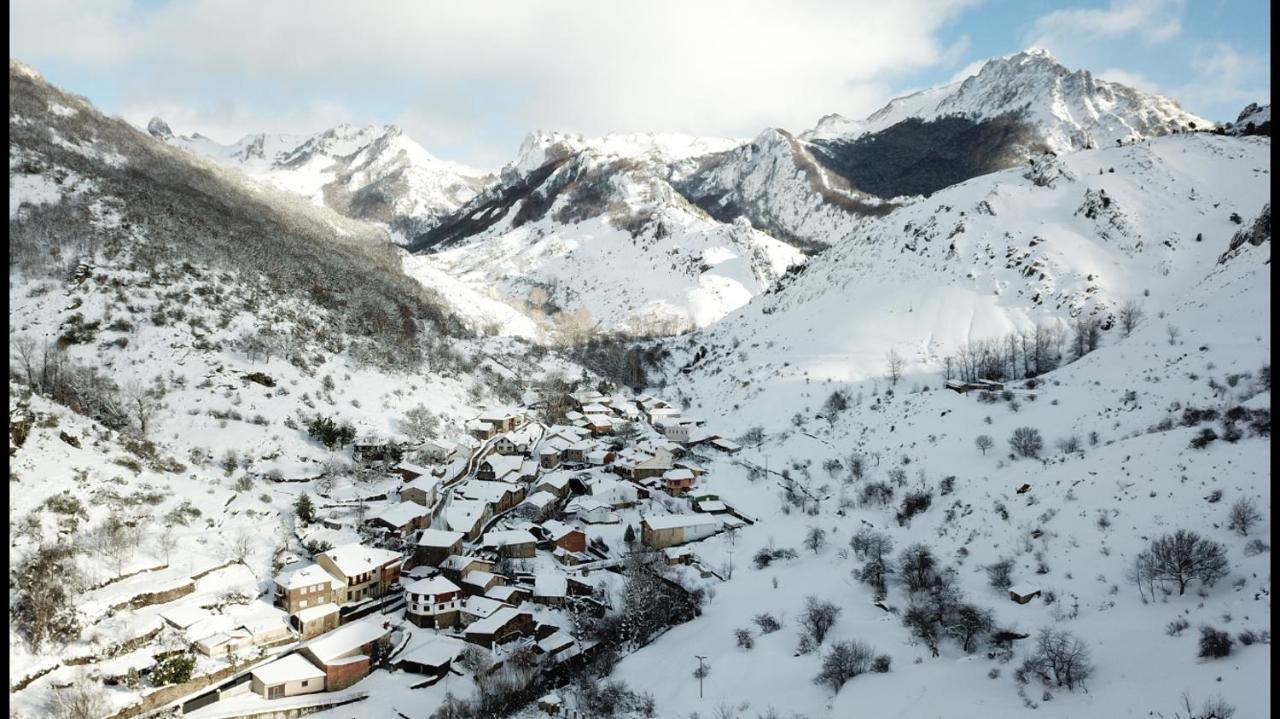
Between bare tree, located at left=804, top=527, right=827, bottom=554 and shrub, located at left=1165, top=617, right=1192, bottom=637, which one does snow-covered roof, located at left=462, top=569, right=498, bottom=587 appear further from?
shrub, located at left=1165, top=617, right=1192, bottom=637

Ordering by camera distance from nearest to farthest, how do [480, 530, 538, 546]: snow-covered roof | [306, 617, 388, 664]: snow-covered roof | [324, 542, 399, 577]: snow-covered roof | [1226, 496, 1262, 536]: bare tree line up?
[1226, 496, 1262, 536]: bare tree < [306, 617, 388, 664]: snow-covered roof < [324, 542, 399, 577]: snow-covered roof < [480, 530, 538, 546]: snow-covered roof

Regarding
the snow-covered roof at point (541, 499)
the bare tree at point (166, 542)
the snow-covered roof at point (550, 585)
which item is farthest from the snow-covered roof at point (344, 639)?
the snow-covered roof at point (541, 499)

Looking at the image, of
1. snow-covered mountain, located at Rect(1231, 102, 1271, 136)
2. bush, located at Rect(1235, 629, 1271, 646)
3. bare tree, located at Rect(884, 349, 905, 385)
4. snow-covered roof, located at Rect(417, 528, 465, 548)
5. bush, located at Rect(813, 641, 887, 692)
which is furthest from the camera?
snow-covered mountain, located at Rect(1231, 102, 1271, 136)

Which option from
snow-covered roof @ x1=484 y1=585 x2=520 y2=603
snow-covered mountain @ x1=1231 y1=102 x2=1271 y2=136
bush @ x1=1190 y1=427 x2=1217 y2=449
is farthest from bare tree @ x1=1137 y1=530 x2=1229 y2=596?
snow-covered mountain @ x1=1231 y1=102 x2=1271 y2=136

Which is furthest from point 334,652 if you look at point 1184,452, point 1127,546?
point 1184,452

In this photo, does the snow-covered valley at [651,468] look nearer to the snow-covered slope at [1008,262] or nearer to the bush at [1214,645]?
the bush at [1214,645]

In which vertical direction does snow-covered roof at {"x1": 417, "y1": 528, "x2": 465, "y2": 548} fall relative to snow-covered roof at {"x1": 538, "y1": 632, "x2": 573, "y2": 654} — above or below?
above
